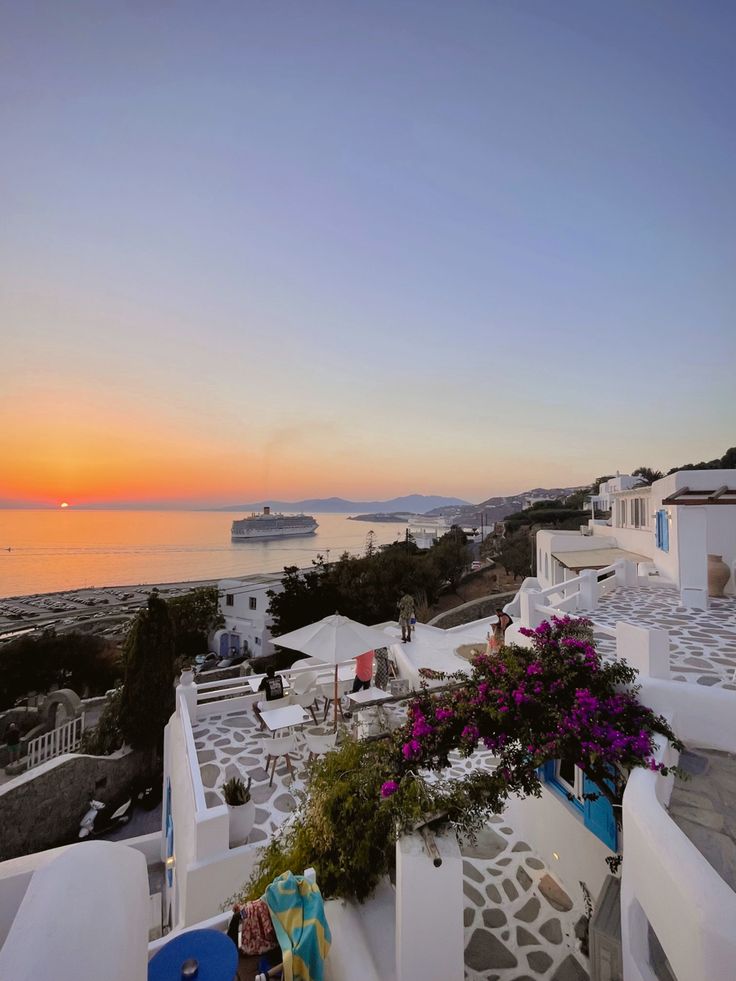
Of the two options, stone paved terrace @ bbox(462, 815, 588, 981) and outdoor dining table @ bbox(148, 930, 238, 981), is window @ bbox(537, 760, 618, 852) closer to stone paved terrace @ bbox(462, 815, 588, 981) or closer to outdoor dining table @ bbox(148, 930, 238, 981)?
stone paved terrace @ bbox(462, 815, 588, 981)

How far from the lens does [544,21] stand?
8.65 metres

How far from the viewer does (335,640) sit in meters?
8.74

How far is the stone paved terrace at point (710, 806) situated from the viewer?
3.04m

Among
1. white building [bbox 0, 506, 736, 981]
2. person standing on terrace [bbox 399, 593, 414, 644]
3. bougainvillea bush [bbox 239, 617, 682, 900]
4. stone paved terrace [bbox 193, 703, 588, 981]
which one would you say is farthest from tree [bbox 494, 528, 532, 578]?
bougainvillea bush [bbox 239, 617, 682, 900]

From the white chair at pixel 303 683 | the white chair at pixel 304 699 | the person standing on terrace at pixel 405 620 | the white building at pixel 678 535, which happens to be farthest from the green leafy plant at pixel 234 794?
the white building at pixel 678 535

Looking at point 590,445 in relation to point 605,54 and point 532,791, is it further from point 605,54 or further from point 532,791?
point 532,791

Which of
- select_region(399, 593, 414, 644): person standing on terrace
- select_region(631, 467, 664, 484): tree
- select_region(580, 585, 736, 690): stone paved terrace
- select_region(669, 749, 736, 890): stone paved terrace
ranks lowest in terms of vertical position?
select_region(399, 593, 414, 644): person standing on terrace

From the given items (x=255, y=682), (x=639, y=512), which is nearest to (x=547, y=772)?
(x=255, y=682)

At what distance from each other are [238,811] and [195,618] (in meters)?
28.6

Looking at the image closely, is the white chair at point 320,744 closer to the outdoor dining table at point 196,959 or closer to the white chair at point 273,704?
the white chair at point 273,704

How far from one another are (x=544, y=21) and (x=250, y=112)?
621cm

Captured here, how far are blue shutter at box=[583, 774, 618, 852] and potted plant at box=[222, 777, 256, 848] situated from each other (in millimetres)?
4643

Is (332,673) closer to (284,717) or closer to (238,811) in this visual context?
(284,717)

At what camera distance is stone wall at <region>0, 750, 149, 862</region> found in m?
12.1
